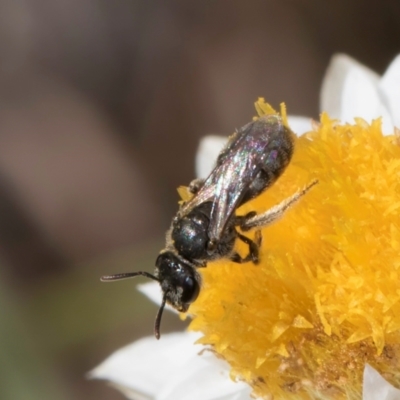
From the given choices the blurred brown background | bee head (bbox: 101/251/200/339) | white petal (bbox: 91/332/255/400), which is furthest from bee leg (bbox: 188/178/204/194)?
the blurred brown background

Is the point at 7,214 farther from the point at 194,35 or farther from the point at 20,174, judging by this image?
the point at 194,35

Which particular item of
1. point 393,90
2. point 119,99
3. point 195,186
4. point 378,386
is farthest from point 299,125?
point 119,99

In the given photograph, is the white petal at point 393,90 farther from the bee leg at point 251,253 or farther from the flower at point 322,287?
the bee leg at point 251,253

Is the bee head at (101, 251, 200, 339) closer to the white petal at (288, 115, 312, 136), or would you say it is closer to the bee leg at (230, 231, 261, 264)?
the bee leg at (230, 231, 261, 264)

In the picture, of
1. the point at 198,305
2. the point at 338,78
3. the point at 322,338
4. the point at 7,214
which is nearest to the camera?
the point at 322,338

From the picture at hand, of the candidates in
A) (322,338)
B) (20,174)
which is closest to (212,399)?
(322,338)

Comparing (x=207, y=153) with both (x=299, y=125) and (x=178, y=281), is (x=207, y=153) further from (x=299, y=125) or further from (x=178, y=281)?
(x=178, y=281)

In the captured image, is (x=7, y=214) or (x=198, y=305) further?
(x=7, y=214)
